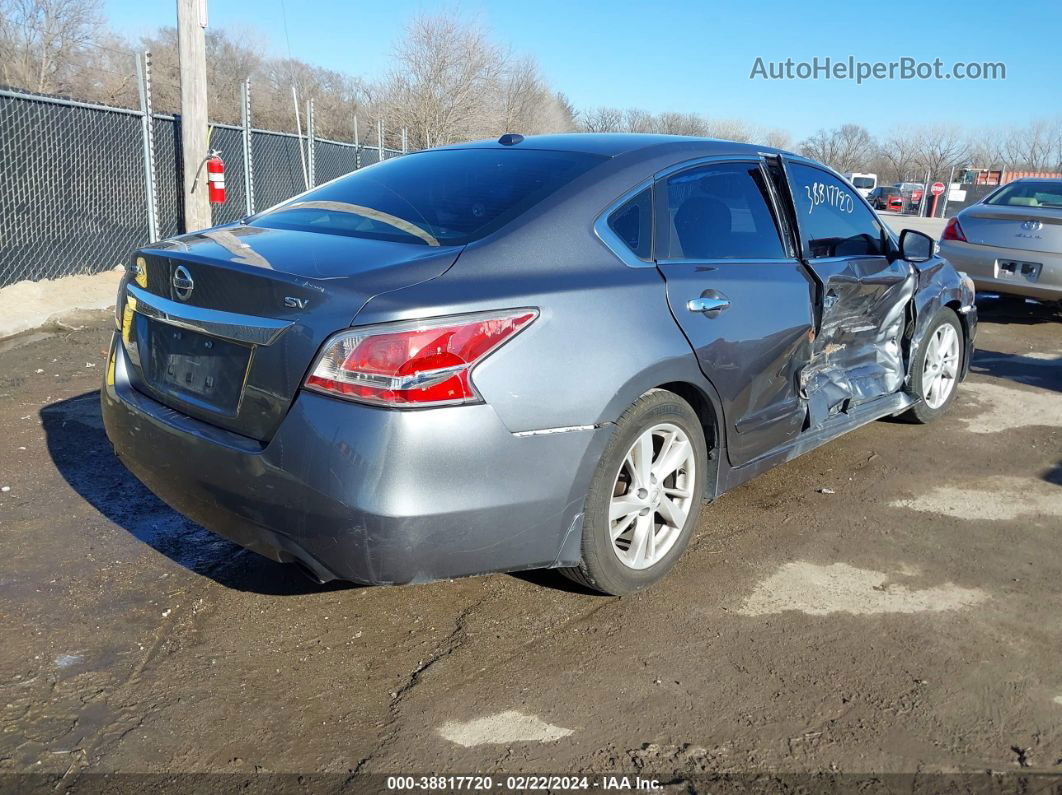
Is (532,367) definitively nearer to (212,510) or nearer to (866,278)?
(212,510)

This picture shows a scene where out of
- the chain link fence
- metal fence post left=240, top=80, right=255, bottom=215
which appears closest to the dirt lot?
the chain link fence

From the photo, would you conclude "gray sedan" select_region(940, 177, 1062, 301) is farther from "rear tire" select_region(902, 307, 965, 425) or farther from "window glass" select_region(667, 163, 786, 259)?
"window glass" select_region(667, 163, 786, 259)

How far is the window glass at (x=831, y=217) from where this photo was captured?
4.24 metres

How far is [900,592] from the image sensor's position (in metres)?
3.36

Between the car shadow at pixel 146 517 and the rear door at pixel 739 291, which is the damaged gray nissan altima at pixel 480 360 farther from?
the car shadow at pixel 146 517

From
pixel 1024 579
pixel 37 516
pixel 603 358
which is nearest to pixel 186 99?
pixel 37 516

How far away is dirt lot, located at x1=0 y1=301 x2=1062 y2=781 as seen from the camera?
242cm

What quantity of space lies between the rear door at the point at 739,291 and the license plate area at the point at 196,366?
1.47 m

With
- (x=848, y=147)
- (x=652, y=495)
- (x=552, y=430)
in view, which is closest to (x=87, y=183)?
(x=652, y=495)

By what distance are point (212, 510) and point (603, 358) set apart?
1304 millimetres

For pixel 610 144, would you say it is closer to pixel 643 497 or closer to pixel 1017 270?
pixel 643 497

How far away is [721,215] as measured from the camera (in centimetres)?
368

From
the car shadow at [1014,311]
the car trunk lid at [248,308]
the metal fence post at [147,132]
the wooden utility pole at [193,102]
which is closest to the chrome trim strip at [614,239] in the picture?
the car trunk lid at [248,308]

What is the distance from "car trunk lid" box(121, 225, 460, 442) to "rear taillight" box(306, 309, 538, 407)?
2.6 inches
